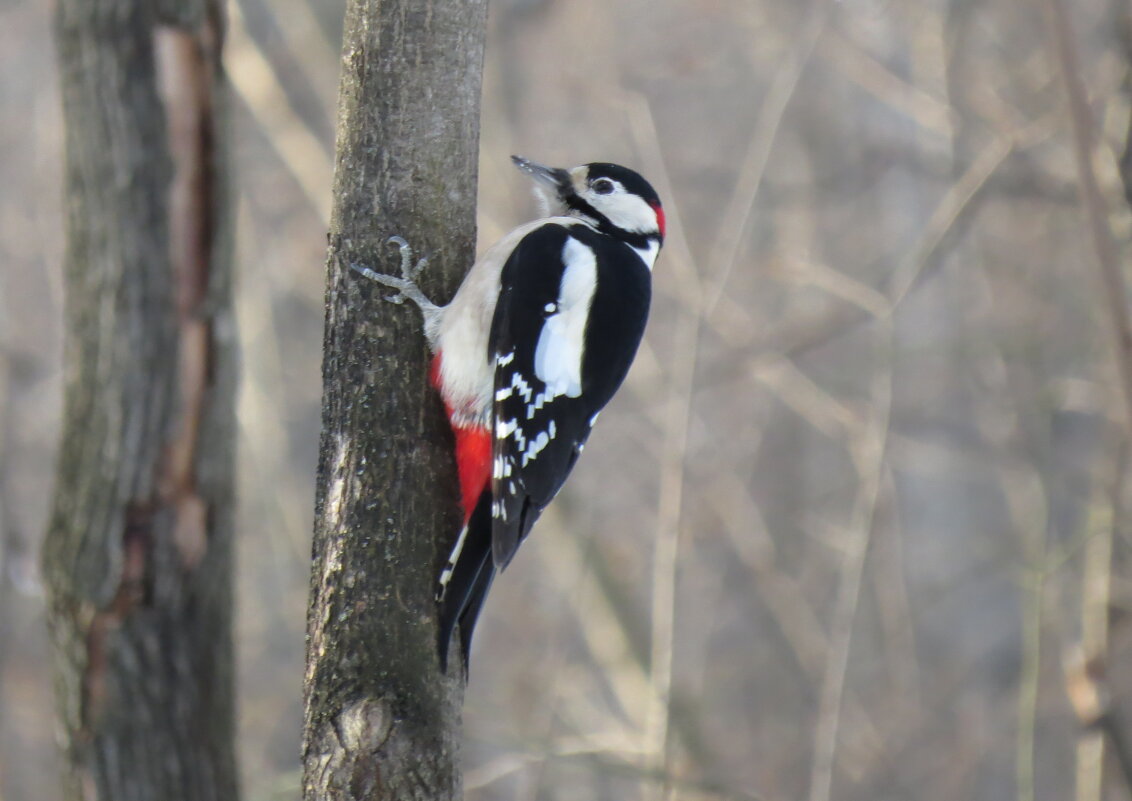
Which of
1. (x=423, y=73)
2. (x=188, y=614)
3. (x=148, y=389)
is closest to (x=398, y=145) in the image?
(x=423, y=73)

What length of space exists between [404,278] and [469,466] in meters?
0.35

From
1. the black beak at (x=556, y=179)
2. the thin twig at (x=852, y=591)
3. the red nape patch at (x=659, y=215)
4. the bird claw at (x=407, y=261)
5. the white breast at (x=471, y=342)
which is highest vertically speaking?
the black beak at (x=556, y=179)

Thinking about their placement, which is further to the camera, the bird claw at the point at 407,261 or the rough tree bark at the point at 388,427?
the bird claw at the point at 407,261

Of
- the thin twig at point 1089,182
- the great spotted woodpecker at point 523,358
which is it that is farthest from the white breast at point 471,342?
the thin twig at point 1089,182

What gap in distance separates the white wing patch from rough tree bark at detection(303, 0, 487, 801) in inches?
12.9

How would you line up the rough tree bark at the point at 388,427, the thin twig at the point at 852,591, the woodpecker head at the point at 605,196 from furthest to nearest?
the thin twig at the point at 852,591 → the woodpecker head at the point at 605,196 → the rough tree bark at the point at 388,427

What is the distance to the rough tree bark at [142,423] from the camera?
97.3 inches

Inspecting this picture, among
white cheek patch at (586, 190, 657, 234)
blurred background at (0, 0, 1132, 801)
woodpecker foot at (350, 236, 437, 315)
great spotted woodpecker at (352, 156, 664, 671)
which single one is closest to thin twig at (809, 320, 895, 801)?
blurred background at (0, 0, 1132, 801)

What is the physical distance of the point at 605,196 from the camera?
2.98m

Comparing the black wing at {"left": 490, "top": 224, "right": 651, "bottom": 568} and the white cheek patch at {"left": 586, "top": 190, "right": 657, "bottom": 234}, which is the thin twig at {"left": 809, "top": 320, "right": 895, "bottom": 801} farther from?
the black wing at {"left": 490, "top": 224, "right": 651, "bottom": 568}

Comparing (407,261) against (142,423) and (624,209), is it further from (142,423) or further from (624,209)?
(624,209)

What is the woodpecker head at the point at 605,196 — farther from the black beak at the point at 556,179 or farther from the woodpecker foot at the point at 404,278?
Answer: the woodpecker foot at the point at 404,278

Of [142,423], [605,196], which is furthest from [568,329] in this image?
[142,423]

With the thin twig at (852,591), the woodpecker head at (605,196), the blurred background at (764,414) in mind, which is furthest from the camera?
the blurred background at (764,414)
